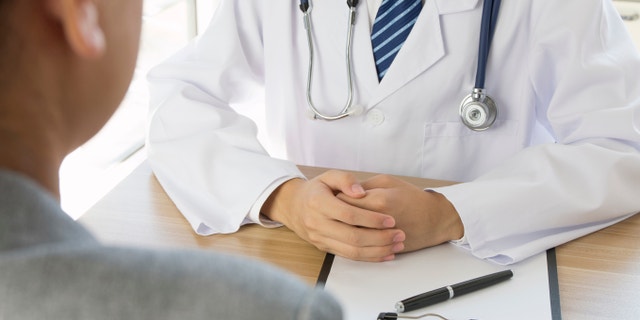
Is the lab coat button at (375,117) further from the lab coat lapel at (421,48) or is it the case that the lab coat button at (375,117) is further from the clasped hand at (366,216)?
the clasped hand at (366,216)

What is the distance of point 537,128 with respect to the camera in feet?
4.91

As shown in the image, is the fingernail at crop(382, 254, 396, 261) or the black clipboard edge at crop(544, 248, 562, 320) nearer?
the black clipboard edge at crop(544, 248, 562, 320)

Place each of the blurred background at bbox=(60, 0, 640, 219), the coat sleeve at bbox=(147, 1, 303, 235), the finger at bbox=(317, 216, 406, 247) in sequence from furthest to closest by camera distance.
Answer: the blurred background at bbox=(60, 0, 640, 219), the coat sleeve at bbox=(147, 1, 303, 235), the finger at bbox=(317, 216, 406, 247)

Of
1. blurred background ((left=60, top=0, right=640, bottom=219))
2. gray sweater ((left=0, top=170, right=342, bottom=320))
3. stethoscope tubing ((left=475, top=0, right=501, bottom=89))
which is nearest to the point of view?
gray sweater ((left=0, top=170, right=342, bottom=320))

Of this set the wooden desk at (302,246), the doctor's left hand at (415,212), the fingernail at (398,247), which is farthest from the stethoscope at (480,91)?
the fingernail at (398,247)

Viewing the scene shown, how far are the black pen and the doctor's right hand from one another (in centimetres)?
12

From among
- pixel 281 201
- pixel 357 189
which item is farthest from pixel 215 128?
pixel 357 189

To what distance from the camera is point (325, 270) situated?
108 cm

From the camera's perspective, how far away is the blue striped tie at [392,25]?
1.39 m

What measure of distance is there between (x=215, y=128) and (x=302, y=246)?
29 centimetres

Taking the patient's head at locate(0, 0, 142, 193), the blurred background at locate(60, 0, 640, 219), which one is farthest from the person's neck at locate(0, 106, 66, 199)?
the blurred background at locate(60, 0, 640, 219)

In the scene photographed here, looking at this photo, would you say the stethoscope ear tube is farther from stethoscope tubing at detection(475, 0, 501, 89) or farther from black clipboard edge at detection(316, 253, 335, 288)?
black clipboard edge at detection(316, 253, 335, 288)

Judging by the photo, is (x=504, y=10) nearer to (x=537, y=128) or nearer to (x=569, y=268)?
(x=537, y=128)

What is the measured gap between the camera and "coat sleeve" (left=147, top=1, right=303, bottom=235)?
121 centimetres
